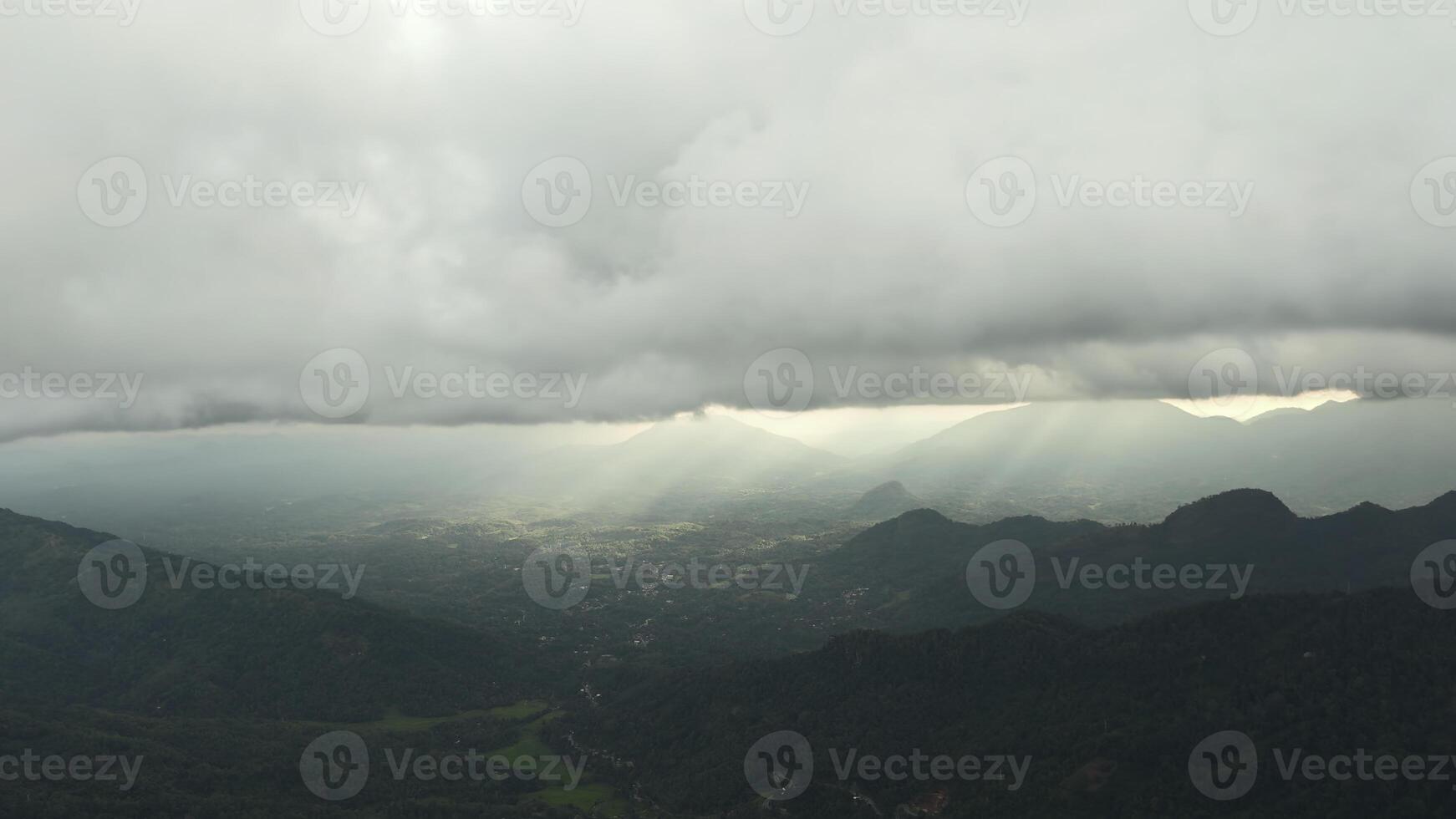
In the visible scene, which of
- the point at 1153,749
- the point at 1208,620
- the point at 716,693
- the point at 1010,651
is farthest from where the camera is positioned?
the point at 716,693

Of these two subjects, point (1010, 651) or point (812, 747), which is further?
point (1010, 651)

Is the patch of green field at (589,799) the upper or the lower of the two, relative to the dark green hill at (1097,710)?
lower

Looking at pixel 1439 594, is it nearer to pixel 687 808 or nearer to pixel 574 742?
pixel 687 808

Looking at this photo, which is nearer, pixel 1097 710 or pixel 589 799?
pixel 1097 710

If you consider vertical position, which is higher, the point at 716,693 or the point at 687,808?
the point at 716,693

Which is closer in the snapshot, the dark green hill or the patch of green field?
the dark green hill

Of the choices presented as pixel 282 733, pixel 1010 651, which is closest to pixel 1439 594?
pixel 1010 651

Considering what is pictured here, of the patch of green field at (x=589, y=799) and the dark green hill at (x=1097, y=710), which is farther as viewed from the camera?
the patch of green field at (x=589, y=799)

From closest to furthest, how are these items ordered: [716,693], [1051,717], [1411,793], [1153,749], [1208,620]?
[1411,793], [1153,749], [1051,717], [1208,620], [716,693]

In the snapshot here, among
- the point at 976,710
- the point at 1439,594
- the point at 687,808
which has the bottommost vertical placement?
the point at 687,808

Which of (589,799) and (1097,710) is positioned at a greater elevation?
(1097,710)

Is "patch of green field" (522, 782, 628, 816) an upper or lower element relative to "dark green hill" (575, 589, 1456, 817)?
lower
